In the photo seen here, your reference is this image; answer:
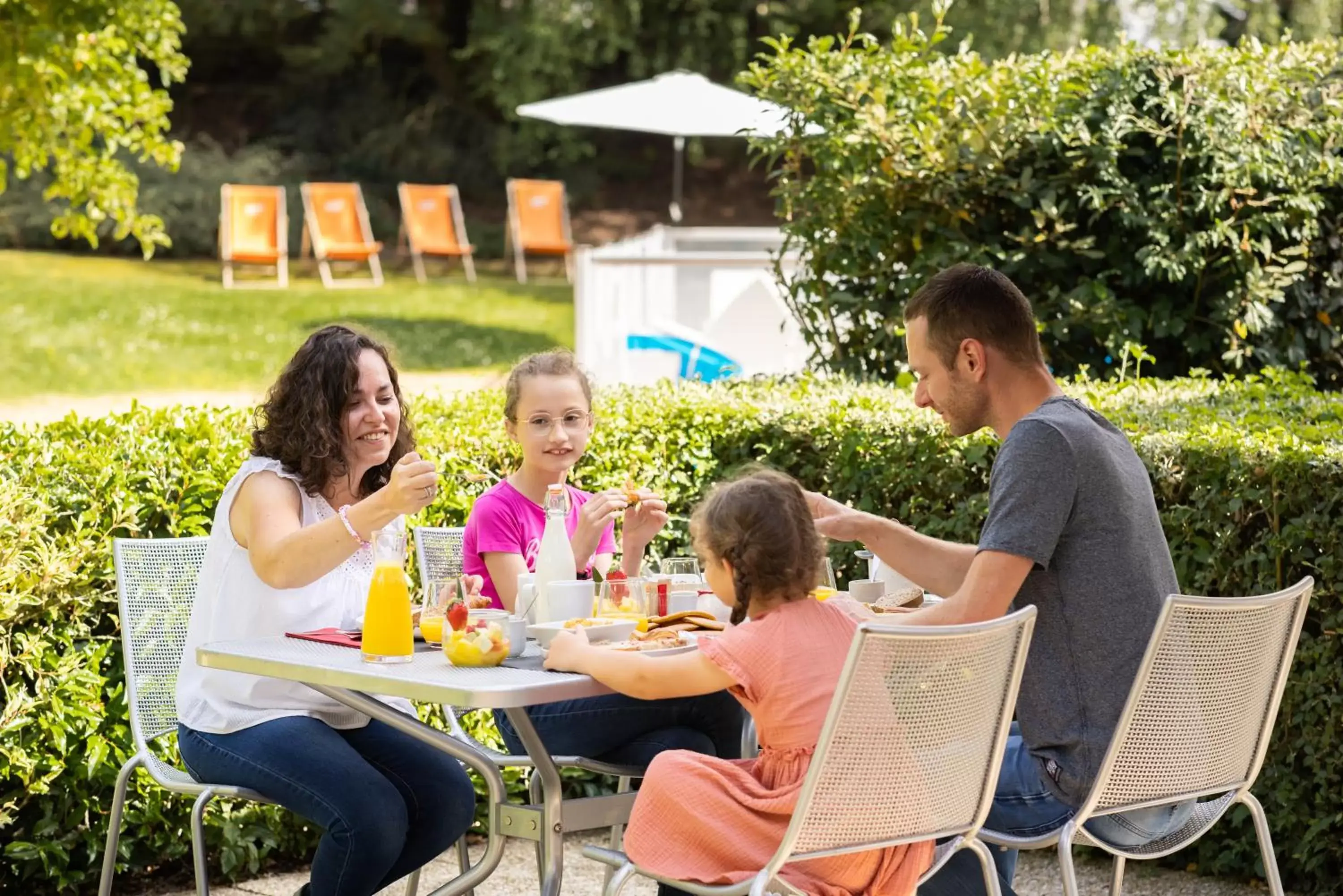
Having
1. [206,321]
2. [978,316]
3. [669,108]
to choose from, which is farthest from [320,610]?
[206,321]

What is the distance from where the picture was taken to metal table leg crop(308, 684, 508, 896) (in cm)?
287

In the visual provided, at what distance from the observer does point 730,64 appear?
22844mm

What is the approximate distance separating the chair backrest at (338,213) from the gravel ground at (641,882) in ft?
50.8

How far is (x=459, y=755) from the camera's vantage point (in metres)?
2.88

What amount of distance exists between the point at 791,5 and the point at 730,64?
3.89 feet

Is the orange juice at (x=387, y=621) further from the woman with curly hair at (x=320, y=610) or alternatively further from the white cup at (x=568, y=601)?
the white cup at (x=568, y=601)

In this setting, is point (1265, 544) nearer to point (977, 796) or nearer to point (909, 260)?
point (977, 796)

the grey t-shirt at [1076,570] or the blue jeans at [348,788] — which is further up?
the grey t-shirt at [1076,570]

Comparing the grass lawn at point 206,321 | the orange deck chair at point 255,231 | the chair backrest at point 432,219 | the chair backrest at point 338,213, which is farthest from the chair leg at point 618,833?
the chair backrest at point 432,219

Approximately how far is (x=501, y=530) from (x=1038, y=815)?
4.17 feet

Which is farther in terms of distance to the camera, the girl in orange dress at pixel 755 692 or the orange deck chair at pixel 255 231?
the orange deck chair at pixel 255 231

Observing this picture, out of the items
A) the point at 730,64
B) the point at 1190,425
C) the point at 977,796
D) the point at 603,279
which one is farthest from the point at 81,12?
the point at 730,64

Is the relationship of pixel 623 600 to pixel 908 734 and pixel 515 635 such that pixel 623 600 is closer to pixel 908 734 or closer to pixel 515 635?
pixel 515 635

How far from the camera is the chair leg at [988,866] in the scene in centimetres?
269
